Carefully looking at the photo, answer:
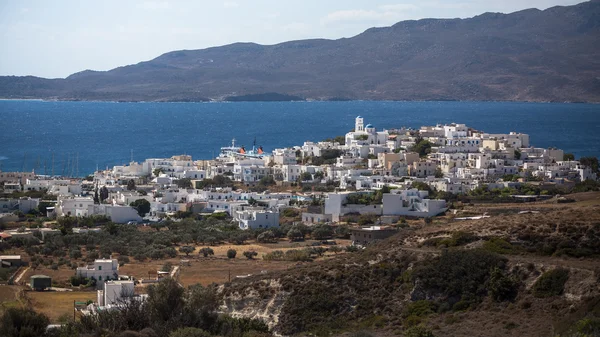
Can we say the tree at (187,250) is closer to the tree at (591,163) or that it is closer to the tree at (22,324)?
the tree at (22,324)

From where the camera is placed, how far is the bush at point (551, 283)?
2017cm

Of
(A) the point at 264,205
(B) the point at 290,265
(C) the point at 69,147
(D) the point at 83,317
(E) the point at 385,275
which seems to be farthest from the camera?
(C) the point at 69,147

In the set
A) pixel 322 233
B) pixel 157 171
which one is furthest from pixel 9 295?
pixel 157 171

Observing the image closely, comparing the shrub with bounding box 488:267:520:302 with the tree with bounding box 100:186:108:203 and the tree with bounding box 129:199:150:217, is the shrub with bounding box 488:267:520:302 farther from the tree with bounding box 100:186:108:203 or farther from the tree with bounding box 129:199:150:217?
the tree with bounding box 100:186:108:203

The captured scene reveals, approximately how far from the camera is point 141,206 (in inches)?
1626

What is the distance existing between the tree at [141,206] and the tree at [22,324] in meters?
22.9

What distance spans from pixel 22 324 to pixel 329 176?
30959 millimetres

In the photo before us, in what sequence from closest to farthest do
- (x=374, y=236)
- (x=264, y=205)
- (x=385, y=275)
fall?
(x=385, y=275), (x=374, y=236), (x=264, y=205)

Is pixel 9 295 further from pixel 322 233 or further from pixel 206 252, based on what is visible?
pixel 322 233

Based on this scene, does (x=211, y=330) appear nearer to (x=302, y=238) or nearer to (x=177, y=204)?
(x=302, y=238)

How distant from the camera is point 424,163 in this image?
160 feet

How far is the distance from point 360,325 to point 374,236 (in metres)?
11.6

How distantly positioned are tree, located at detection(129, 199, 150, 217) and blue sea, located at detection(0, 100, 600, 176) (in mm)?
20260

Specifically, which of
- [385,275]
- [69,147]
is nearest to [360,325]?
[385,275]
